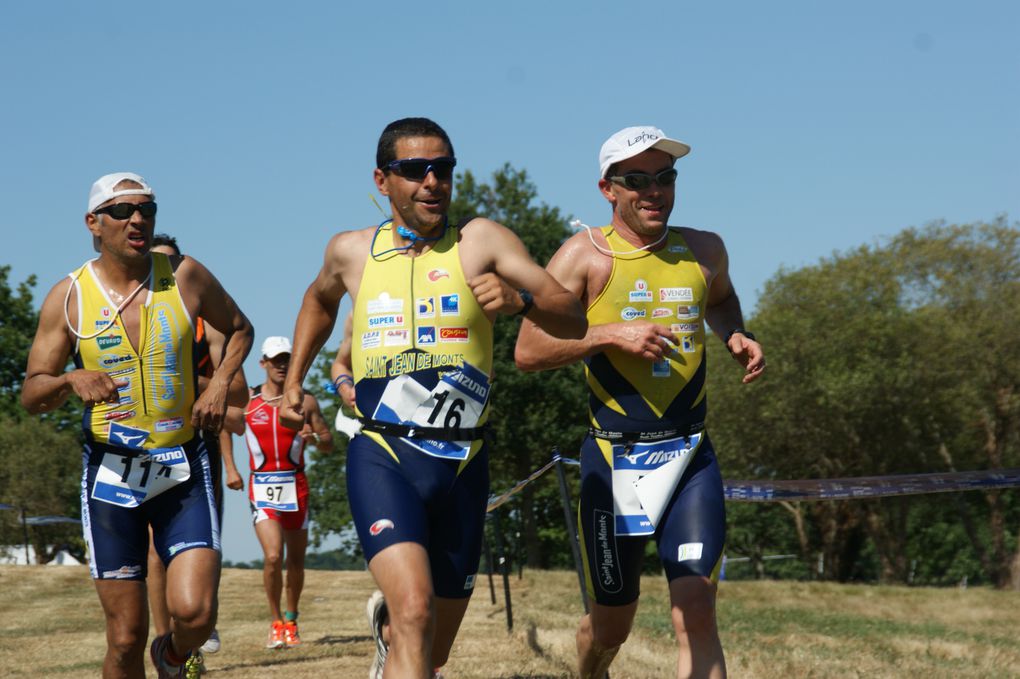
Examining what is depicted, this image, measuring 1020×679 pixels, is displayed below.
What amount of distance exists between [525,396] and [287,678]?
37.4 m

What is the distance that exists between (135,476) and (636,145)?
115 inches

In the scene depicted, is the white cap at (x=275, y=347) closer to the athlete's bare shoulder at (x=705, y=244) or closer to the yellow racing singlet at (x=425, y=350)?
the athlete's bare shoulder at (x=705, y=244)

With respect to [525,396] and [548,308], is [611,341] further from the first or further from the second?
[525,396]

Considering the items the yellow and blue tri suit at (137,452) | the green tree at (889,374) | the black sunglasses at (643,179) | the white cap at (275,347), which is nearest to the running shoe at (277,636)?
the white cap at (275,347)

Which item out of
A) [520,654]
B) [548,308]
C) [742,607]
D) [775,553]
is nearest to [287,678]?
[520,654]

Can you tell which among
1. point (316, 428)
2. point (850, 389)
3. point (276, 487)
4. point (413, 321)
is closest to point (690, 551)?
point (413, 321)

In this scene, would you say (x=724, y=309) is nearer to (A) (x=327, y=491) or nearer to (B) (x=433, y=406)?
(B) (x=433, y=406)

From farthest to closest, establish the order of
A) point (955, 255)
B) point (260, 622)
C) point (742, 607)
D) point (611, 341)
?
point (955, 255) < point (742, 607) < point (260, 622) < point (611, 341)

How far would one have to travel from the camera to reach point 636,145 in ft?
21.5

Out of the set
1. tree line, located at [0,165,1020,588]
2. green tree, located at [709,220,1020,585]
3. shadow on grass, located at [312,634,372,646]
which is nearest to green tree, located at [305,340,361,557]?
tree line, located at [0,165,1020,588]

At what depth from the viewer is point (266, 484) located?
12.4 metres

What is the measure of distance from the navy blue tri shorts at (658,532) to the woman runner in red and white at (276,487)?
6099 mm

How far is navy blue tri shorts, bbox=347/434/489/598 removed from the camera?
5.32 meters

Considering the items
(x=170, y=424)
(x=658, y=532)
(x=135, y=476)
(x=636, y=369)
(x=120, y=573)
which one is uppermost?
(x=636, y=369)
